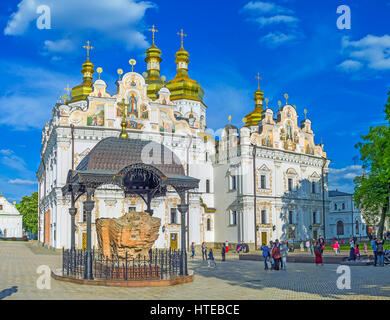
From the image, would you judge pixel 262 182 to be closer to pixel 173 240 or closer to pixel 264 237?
pixel 264 237

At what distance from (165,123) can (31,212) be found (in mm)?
41948

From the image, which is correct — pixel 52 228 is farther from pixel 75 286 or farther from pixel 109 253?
pixel 75 286

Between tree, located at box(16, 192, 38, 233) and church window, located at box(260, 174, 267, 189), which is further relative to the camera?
tree, located at box(16, 192, 38, 233)

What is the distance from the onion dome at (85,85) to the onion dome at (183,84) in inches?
354

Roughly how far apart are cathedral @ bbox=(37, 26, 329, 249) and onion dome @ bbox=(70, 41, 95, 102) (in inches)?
4.5

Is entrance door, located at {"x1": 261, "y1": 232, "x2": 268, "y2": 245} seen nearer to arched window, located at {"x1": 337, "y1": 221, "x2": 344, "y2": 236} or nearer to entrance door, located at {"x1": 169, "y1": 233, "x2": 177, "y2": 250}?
entrance door, located at {"x1": 169, "y1": 233, "x2": 177, "y2": 250}

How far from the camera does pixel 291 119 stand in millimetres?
47469

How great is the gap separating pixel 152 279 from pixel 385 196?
26.6 meters

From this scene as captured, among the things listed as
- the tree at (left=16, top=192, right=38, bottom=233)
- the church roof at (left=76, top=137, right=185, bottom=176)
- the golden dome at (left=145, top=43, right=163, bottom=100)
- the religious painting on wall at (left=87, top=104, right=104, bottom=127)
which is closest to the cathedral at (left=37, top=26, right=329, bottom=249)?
the religious painting on wall at (left=87, top=104, right=104, bottom=127)

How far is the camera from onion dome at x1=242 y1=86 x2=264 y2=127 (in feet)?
171

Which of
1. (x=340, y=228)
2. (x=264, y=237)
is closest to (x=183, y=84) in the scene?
(x=264, y=237)

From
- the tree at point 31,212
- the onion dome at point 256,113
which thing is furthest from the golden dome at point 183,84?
the tree at point 31,212

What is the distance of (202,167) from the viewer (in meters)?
45.3

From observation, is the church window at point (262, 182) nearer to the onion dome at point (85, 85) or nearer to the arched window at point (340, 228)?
the onion dome at point (85, 85)
